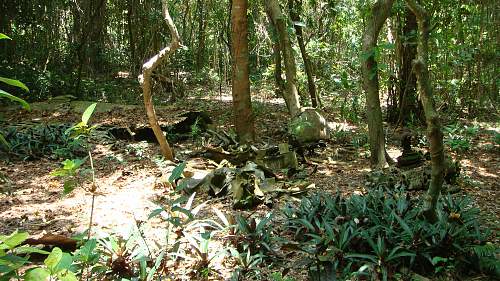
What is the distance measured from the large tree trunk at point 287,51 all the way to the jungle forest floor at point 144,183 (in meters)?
0.58

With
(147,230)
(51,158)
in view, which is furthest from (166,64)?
(147,230)

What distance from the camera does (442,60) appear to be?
975cm

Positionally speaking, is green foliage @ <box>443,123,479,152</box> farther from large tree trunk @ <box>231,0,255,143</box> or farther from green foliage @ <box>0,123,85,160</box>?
green foliage @ <box>0,123,85,160</box>

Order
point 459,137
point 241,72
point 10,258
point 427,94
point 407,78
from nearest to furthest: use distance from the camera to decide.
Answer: point 10,258, point 427,94, point 241,72, point 459,137, point 407,78

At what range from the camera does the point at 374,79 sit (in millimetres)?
6121

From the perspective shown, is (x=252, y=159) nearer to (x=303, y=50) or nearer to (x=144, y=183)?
(x=144, y=183)

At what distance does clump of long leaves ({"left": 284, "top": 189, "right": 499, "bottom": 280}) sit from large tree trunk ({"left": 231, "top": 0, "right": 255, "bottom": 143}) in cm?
339

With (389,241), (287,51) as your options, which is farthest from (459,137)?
(389,241)

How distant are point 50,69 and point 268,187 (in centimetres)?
996

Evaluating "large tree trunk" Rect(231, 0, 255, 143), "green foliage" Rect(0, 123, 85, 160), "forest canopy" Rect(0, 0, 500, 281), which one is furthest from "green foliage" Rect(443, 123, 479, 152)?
"green foliage" Rect(0, 123, 85, 160)

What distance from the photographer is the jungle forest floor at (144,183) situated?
15.6 ft

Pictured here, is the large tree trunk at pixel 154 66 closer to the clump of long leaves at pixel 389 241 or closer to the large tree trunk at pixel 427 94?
the clump of long leaves at pixel 389 241

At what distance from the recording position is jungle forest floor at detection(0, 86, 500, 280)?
15.6 ft

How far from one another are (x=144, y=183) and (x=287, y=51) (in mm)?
3828
